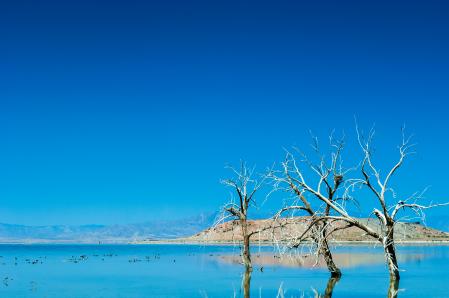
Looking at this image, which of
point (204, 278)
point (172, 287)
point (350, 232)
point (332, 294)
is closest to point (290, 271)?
point (204, 278)

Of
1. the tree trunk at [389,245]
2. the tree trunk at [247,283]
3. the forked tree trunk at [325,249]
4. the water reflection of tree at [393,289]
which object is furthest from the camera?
the tree trunk at [247,283]

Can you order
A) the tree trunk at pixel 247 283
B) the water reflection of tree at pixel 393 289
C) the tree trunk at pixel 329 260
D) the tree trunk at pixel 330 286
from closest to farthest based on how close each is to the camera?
1. the water reflection of tree at pixel 393 289
2. the tree trunk at pixel 330 286
3. the tree trunk at pixel 247 283
4. the tree trunk at pixel 329 260

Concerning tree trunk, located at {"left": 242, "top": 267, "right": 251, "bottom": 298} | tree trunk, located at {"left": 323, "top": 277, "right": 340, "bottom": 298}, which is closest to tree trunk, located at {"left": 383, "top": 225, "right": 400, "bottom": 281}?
tree trunk, located at {"left": 323, "top": 277, "right": 340, "bottom": 298}

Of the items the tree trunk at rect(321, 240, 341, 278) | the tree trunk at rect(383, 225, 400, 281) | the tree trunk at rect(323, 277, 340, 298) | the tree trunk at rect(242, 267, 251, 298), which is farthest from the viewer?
the tree trunk at rect(321, 240, 341, 278)

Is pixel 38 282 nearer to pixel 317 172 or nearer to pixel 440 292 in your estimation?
pixel 317 172

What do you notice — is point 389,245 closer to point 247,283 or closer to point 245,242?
point 247,283

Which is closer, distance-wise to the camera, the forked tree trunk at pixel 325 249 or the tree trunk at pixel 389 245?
the tree trunk at pixel 389 245

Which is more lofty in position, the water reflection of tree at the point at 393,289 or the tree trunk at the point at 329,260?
the tree trunk at the point at 329,260

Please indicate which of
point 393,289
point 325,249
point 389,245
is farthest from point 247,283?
point 389,245

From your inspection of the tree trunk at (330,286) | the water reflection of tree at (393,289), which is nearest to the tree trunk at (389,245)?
the water reflection of tree at (393,289)

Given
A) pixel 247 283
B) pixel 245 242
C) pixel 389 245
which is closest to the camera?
pixel 389 245

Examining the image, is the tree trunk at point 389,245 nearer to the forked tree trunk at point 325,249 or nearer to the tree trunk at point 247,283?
the forked tree trunk at point 325,249

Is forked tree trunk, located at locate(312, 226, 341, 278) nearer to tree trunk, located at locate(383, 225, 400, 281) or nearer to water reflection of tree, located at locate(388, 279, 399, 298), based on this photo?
tree trunk, located at locate(383, 225, 400, 281)

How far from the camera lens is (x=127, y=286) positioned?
3278 centimetres
